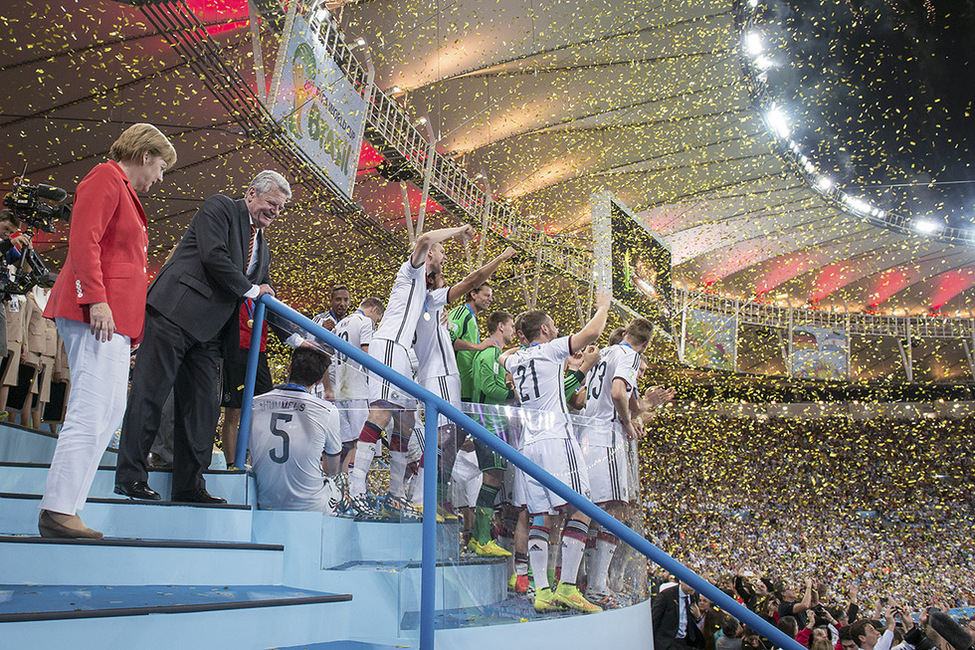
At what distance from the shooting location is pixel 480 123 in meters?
14.2

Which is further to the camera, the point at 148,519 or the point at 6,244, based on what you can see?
the point at 6,244

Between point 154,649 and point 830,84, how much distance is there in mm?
21127

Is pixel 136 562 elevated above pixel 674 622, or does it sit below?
above

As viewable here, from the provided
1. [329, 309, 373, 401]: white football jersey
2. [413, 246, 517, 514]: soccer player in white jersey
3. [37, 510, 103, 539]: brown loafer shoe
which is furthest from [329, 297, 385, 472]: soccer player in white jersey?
[413, 246, 517, 514]: soccer player in white jersey

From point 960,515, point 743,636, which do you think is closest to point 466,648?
point 743,636

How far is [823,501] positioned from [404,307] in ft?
69.4

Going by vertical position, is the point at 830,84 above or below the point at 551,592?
above

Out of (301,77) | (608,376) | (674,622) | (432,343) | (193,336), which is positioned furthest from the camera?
(301,77)

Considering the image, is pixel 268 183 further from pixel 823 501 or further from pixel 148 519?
pixel 823 501

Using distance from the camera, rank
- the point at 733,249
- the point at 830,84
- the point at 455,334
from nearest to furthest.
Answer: the point at 455,334, the point at 830,84, the point at 733,249

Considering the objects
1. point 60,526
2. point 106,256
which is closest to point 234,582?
point 60,526

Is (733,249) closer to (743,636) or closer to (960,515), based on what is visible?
(960,515)

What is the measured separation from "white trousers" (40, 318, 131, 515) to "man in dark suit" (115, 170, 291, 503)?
0.32m

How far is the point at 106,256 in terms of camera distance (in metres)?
2.84
